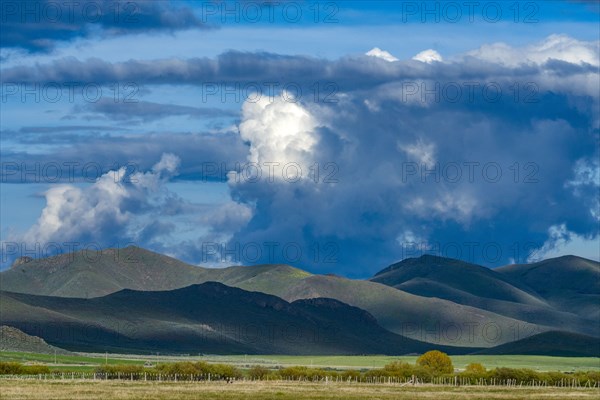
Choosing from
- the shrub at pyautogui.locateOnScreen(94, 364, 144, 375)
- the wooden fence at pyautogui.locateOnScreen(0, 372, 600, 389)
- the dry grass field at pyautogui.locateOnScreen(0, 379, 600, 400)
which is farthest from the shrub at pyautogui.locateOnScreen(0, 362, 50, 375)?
the dry grass field at pyautogui.locateOnScreen(0, 379, 600, 400)

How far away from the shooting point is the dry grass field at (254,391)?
130250mm

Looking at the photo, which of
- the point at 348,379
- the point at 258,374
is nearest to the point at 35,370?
the point at 258,374

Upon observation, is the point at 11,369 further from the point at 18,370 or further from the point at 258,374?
the point at 258,374

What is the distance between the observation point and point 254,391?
14462 centimetres

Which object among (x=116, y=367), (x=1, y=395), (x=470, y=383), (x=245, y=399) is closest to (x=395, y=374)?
(x=470, y=383)

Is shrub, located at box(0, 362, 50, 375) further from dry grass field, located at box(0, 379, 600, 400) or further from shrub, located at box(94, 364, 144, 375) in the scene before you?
dry grass field, located at box(0, 379, 600, 400)

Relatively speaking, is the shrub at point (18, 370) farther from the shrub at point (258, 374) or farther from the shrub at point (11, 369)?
the shrub at point (258, 374)

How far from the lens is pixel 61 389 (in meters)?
138

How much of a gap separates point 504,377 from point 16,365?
78.5m

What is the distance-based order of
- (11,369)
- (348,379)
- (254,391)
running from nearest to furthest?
1. (254,391)
2. (11,369)
3. (348,379)

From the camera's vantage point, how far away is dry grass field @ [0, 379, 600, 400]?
13025cm

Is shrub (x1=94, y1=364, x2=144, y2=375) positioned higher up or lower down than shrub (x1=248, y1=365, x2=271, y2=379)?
higher up

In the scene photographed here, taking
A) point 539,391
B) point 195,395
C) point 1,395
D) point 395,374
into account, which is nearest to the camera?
point 1,395

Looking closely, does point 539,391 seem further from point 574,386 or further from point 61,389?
point 61,389
